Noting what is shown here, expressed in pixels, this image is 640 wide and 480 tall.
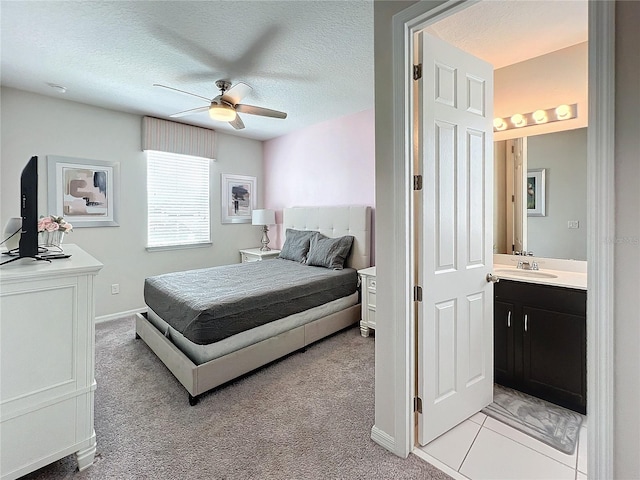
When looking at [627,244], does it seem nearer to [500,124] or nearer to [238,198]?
[500,124]

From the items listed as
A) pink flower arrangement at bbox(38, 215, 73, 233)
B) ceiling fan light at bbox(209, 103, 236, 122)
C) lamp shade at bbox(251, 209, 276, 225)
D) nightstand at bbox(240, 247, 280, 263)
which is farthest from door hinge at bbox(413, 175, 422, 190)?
lamp shade at bbox(251, 209, 276, 225)

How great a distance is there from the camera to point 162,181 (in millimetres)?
4441

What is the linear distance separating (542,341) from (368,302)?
1601mm

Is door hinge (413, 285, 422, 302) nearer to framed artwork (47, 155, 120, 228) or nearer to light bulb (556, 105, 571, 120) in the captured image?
light bulb (556, 105, 571, 120)

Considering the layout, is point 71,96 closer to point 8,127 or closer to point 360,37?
point 8,127

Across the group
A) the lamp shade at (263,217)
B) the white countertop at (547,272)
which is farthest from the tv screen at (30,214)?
the lamp shade at (263,217)

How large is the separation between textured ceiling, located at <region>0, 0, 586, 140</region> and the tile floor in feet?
8.56

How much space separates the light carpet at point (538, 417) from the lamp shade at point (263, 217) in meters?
3.90

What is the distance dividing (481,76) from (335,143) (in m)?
2.59

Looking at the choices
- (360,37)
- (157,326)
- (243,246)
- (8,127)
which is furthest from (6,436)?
(243,246)

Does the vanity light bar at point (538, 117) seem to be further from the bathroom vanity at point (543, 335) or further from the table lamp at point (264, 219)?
the table lamp at point (264, 219)

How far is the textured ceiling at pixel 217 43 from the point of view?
79.5 inches

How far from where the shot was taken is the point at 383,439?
69.8 inches

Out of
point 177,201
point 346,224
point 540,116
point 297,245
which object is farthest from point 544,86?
point 177,201
